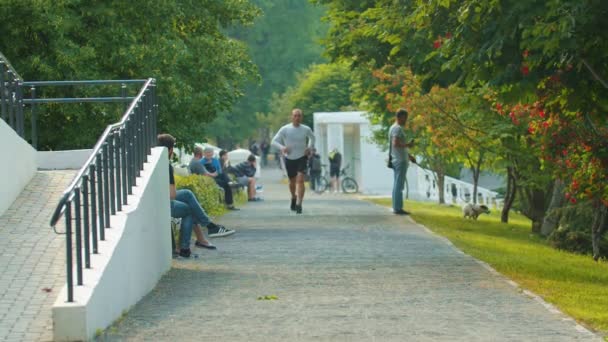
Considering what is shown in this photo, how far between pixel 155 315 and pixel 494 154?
17.9 meters

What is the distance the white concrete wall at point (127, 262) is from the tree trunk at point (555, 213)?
13157 millimetres

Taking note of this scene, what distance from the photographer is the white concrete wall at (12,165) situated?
13.4m

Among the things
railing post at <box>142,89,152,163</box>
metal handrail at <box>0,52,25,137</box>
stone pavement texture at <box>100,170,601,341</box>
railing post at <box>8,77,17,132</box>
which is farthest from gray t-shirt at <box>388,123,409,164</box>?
railing post at <box>142,89,152,163</box>

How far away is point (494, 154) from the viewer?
89.0 feet

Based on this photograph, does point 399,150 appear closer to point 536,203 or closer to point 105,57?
point 105,57

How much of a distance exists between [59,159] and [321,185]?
36.9m

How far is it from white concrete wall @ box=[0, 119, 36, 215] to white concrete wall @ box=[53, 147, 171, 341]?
152 centimetres

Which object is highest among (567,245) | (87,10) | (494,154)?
(87,10)

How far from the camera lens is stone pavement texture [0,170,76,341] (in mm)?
9086

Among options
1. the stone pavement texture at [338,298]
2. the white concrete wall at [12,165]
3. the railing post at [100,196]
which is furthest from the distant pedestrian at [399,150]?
the railing post at [100,196]

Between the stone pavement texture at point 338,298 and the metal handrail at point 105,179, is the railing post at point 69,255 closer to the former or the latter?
the metal handrail at point 105,179

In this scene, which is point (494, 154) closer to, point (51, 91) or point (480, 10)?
point (51, 91)

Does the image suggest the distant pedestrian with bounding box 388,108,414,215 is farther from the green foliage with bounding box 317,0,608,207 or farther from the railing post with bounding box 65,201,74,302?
the railing post with bounding box 65,201,74,302

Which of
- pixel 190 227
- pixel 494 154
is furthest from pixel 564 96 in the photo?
pixel 494 154
